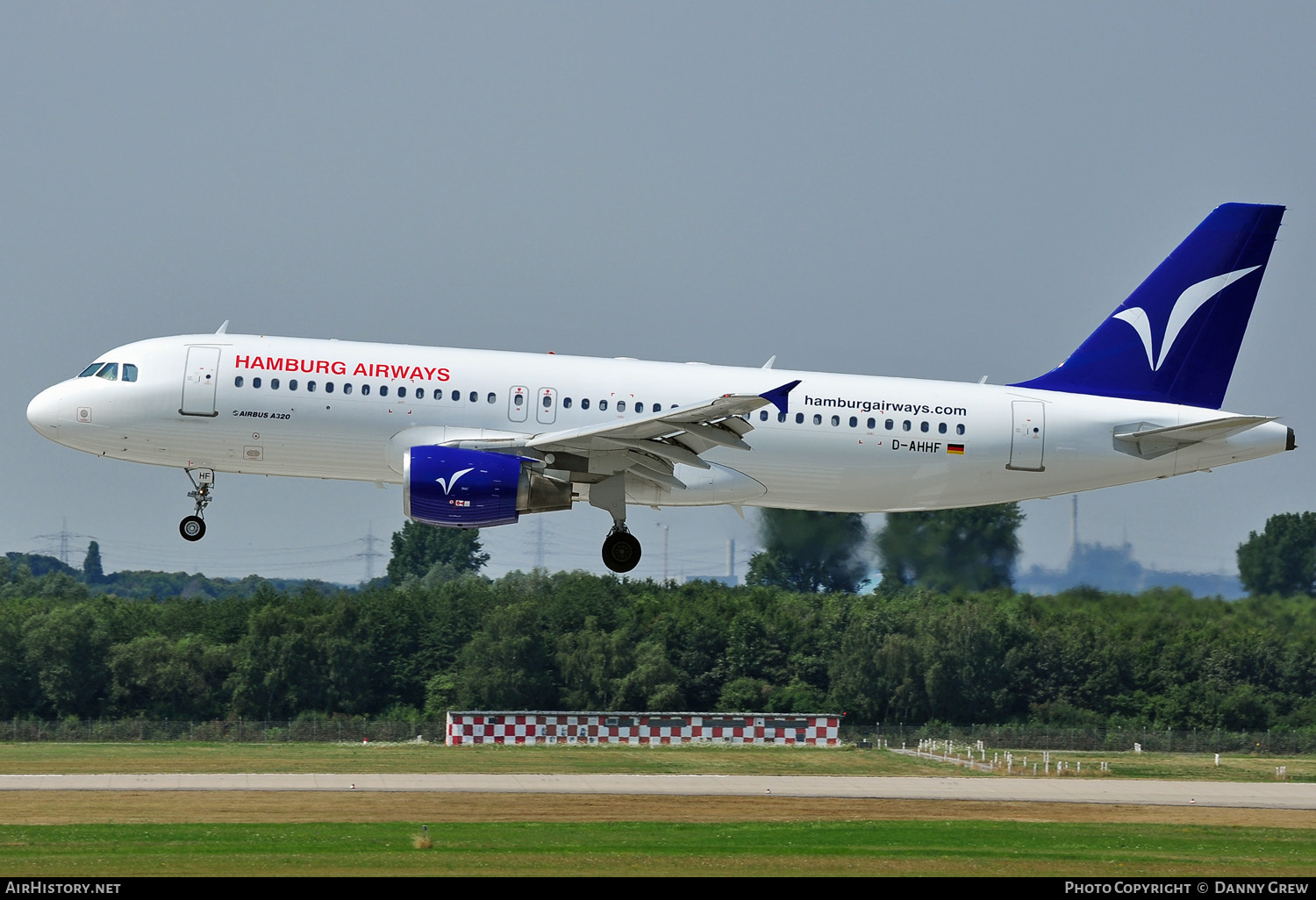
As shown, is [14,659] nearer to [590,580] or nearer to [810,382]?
[590,580]

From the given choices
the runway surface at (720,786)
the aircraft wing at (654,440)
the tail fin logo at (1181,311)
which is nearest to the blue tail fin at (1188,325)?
the tail fin logo at (1181,311)

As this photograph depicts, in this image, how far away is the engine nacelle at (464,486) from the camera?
102 ft

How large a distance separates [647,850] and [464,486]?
7.87 meters

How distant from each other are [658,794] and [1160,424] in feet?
49.5

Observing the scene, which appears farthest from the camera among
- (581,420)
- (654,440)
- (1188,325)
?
(1188,325)

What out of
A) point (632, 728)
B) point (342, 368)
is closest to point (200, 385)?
point (342, 368)

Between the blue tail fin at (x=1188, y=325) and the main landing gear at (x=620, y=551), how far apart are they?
9.48 m

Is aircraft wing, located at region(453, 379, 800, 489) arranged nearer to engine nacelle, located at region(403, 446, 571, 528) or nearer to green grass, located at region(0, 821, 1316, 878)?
engine nacelle, located at region(403, 446, 571, 528)

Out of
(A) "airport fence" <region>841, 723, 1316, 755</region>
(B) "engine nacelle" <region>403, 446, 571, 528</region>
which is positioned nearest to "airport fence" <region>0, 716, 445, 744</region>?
(A) "airport fence" <region>841, 723, 1316, 755</region>

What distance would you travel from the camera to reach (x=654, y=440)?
1236 inches

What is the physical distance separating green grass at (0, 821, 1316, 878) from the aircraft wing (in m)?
7.43

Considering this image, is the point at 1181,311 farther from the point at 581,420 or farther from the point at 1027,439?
the point at 581,420

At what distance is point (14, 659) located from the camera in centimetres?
6794
